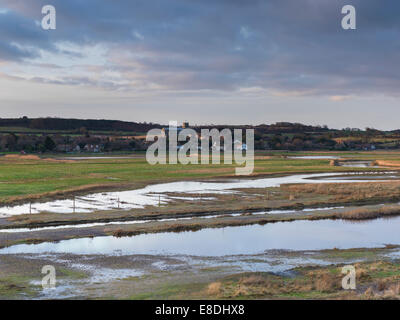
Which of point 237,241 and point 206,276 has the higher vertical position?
point 206,276

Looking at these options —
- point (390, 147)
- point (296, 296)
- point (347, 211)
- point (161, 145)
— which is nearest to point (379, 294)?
point (296, 296)

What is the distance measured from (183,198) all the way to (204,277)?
23138 millimetres

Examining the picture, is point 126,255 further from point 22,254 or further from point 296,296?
point 296,296


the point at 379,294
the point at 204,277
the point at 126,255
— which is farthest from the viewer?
the point at 126,255

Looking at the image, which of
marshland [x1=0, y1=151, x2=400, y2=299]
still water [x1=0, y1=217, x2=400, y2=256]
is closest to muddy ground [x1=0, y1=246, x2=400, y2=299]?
marshland [x1=0, y1=151, x2=400, y2=299]

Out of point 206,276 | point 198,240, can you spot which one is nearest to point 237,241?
point 198,240

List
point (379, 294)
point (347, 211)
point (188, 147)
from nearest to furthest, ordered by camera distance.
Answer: point (379, 294)
point (347, 211)
point (188, 147)

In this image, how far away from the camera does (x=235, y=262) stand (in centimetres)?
2088

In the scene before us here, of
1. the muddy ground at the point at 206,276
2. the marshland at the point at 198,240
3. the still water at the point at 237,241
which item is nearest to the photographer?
the muddy ground at the point at 206,276

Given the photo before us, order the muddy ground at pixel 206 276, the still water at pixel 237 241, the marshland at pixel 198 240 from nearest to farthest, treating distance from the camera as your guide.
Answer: the muddy ground at pixel 206 276, the marshland at pixel 198 240, the still water at pixel 237 241

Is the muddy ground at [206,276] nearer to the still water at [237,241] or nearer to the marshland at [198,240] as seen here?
the marshland at [198,240]

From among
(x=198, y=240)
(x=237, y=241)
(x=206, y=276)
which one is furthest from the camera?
(x=198, y=240)

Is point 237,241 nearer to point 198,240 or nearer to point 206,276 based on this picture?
point 198,240

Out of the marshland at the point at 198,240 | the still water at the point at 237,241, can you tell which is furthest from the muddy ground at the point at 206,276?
the still water at the point at 237,241
